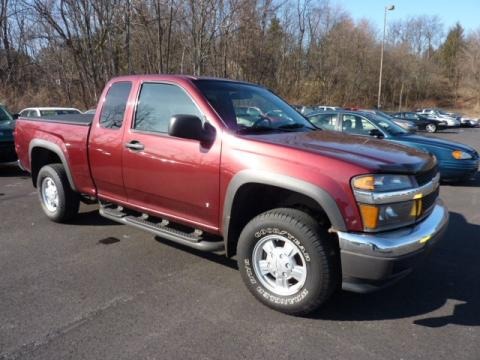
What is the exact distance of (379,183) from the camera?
9.73 feet

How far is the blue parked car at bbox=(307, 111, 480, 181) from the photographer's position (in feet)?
28.8

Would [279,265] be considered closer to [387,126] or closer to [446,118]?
[387,126]

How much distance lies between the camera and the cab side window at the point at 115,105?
4516 millimetres

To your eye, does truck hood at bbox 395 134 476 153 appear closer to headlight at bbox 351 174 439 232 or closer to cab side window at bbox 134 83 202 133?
headlight at bbox 351 174 439 232

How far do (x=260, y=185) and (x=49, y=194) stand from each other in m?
3.56

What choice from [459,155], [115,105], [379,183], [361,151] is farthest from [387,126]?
[379,183]

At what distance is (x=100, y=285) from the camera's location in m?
3.82

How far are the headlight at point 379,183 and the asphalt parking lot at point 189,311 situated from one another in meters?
1.08

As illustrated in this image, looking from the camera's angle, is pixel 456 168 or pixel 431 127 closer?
pixel 456 168

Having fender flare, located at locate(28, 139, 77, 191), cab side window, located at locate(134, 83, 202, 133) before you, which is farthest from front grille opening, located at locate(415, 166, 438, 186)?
fender flare, located at locate(28, 139, 77, 191)

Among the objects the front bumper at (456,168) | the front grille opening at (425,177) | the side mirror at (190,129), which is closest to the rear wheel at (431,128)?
the front bumper at (456,168)

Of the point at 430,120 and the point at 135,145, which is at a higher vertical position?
the point at 135,145

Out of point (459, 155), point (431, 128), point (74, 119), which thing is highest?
point (74, 119)

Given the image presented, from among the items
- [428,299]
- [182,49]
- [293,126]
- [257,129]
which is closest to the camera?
[428,299]
